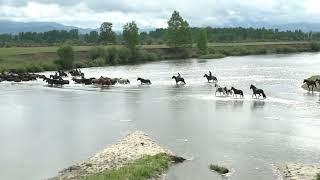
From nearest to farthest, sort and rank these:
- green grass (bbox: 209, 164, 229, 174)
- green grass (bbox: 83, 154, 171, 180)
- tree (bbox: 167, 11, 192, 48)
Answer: green grass (bbox: 83, 154, 171, 180) < green grass (bbox: 209, 164, 229, 174) < tree (bbox: 167, 11, 192, 48)

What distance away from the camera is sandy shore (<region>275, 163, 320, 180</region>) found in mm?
22703

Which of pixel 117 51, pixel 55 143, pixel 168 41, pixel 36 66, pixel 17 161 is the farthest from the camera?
pixel 168 41

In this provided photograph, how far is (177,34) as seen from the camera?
135625 mm

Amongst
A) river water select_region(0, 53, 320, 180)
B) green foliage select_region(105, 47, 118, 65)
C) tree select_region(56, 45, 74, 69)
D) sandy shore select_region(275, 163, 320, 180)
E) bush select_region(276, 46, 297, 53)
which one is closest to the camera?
sandy shore select_region(275, 163, 320, 180)

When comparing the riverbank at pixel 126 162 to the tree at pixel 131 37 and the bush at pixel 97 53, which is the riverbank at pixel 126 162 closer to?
the bush at pixel 97 53

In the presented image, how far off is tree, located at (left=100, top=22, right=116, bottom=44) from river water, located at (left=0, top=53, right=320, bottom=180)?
108186 mm

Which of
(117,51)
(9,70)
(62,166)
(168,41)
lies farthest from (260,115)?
(168,41)

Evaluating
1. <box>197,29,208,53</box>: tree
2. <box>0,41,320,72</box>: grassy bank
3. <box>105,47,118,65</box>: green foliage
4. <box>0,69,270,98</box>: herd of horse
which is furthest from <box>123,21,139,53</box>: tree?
<box>0,69,270,98</box>: herd of horse

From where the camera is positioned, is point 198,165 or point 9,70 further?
point 9,70

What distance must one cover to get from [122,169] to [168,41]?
11372cm

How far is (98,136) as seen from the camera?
33.6 meters

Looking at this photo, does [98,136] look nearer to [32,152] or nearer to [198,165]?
[32,152]

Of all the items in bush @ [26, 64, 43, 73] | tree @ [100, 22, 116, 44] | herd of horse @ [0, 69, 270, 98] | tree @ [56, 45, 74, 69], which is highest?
tree @ [100, 22, 116, 44]

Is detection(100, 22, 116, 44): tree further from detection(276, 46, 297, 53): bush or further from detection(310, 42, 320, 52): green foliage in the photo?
detection(310, 42, 320, 52): green foliage
